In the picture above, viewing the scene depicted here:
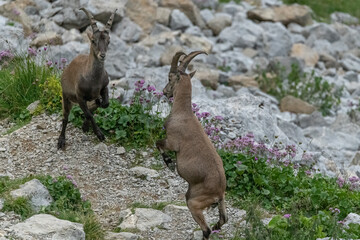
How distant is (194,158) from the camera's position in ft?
27.3

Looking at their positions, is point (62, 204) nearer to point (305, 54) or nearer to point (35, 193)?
point (35, 193)

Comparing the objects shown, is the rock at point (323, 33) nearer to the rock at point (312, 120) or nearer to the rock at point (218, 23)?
the rock at point (218, 23)

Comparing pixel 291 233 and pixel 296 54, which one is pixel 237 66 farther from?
pixel 291 233

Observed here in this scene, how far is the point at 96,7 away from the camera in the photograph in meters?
17.4

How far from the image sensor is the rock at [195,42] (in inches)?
738

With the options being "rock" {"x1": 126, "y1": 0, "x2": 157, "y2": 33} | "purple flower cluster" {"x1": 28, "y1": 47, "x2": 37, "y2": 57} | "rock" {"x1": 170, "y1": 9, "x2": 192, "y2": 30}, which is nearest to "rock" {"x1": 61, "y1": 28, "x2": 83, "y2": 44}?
"rock" {"x1": 126, "y1": 0, "x2": 157, "y2": 33}

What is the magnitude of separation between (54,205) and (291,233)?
9.33 ft

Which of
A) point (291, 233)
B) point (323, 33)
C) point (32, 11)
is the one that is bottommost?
point (323, 33)

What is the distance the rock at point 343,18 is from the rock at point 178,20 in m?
7.34

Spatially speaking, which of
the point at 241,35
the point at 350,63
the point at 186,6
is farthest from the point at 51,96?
the point at 350,63

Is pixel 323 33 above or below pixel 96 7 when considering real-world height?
below

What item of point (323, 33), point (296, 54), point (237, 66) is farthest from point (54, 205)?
point (323, 33)

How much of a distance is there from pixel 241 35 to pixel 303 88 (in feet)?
10.9

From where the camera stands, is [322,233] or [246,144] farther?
[246,144]
